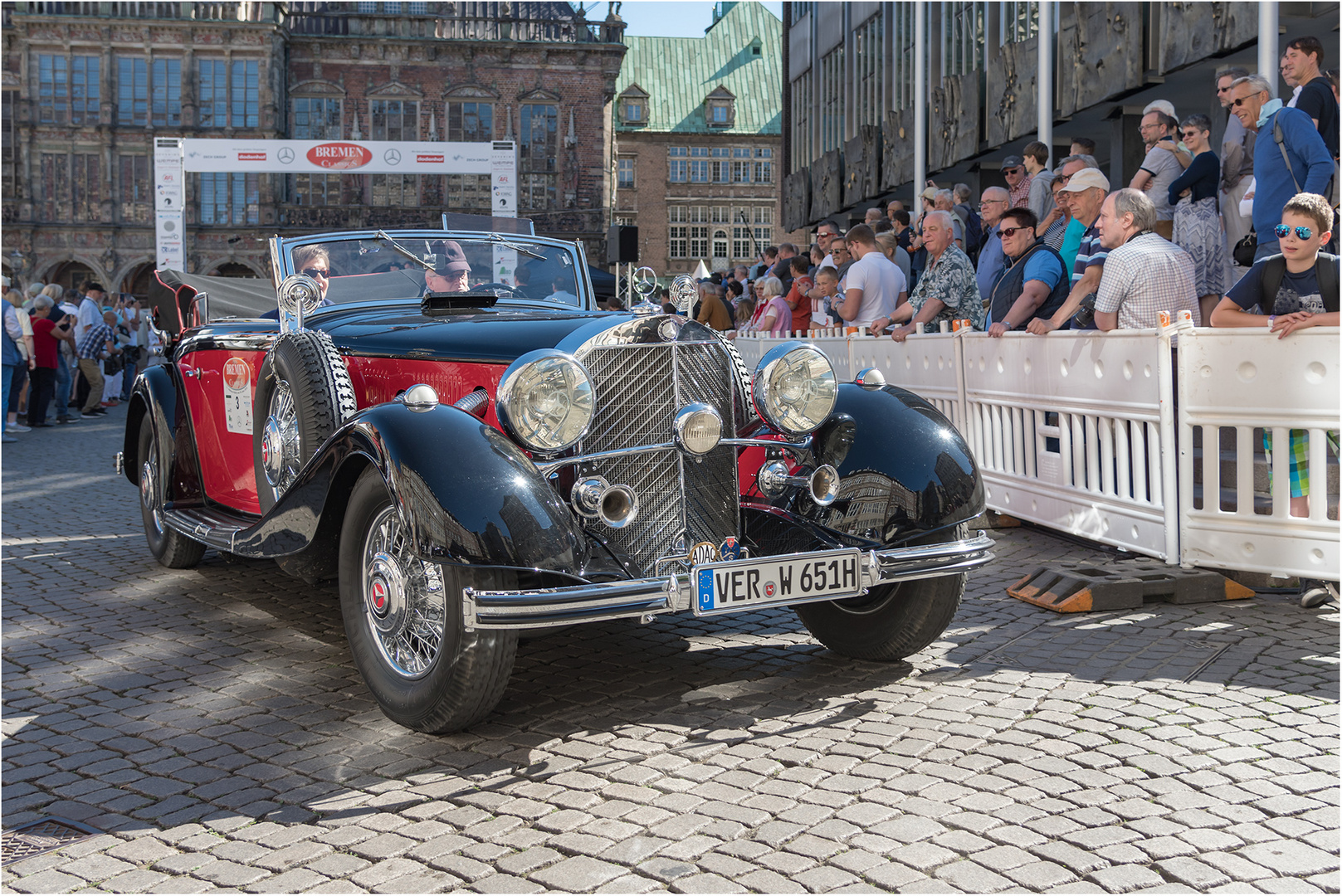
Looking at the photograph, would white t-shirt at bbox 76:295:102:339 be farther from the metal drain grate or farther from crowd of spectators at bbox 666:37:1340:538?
the metal drain grate

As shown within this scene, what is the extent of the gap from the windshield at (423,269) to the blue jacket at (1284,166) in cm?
383

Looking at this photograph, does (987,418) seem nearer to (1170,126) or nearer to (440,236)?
(1170,126)

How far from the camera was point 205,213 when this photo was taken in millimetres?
48031

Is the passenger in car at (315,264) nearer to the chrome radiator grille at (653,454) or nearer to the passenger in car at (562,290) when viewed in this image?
the passenger in car at (562,290)

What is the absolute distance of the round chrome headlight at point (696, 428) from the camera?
3992 mm

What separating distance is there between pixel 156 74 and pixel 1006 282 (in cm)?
4908

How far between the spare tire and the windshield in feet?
2.23

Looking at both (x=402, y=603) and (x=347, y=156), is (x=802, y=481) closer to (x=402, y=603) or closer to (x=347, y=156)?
(x=402, y=603)

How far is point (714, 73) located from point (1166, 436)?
213ft

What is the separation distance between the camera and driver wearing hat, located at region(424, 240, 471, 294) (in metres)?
5.61

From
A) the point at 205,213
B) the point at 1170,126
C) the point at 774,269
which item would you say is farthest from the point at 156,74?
the point at 1170,126

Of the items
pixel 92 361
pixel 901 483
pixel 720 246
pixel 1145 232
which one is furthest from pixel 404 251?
pixel 720 246

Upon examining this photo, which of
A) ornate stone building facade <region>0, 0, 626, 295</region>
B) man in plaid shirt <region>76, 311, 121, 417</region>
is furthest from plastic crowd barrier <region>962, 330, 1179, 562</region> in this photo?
ornate stone building facade <region>0, 0, 626, 295</region>

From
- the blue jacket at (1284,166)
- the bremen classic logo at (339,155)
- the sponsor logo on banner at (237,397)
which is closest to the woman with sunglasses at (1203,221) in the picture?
the blue jacket at (1284,166)
